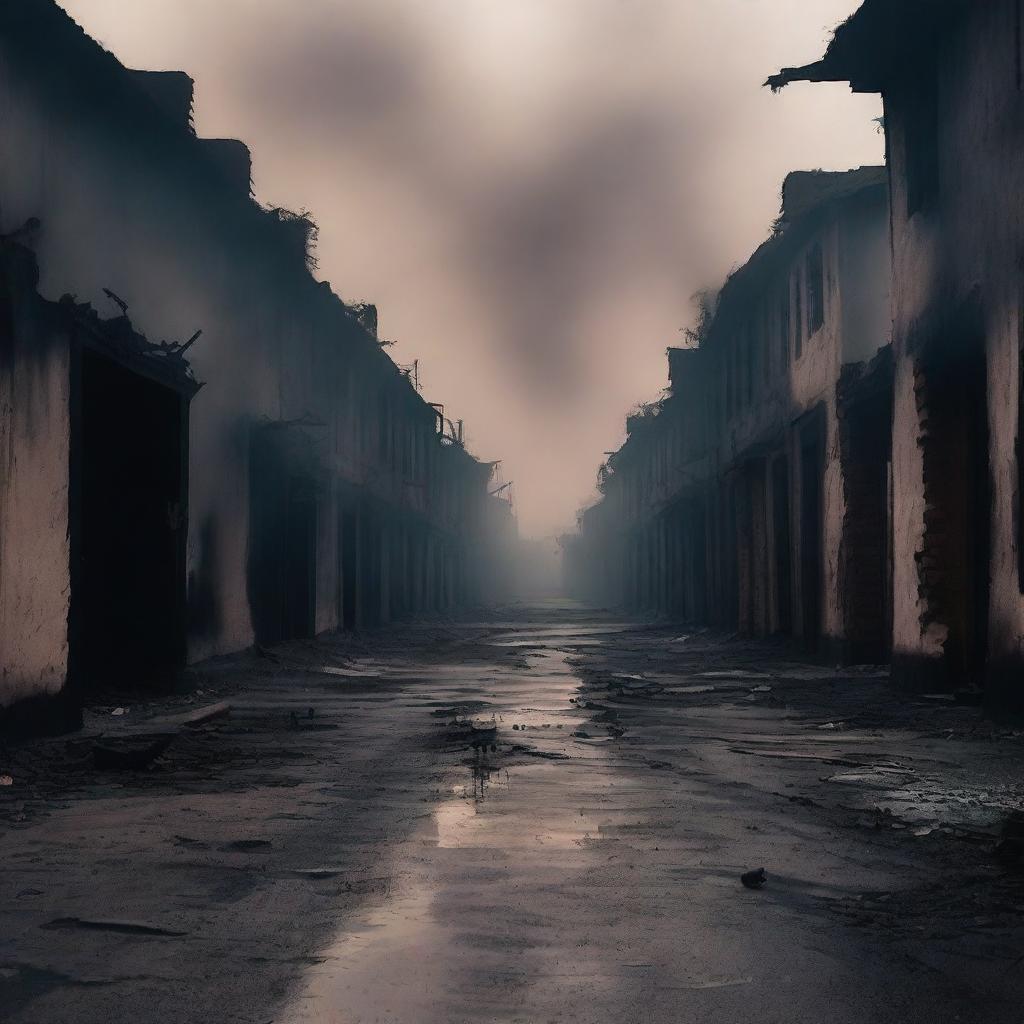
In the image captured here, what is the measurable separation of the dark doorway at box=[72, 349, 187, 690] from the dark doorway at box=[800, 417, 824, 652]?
9.92 meters

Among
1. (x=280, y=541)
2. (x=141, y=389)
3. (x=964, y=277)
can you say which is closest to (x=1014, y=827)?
(x=964, y=277)

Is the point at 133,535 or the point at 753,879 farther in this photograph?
the point at 133,535

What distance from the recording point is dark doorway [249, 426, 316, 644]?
1777 centimetres

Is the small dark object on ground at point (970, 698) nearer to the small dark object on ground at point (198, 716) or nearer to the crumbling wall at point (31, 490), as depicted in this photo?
the small dark object on ground at point (198, 716)

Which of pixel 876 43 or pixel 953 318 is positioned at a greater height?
pixel 876 43

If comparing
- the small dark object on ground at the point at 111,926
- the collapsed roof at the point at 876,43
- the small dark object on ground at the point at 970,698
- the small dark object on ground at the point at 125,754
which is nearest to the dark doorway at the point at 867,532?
the collapsed roof at the point at 876,43

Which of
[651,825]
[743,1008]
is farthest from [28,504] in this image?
[743,1008]

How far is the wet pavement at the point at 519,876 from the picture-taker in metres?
3.26

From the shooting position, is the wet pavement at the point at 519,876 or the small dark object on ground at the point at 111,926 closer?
the wet pavement at the point at 519,876

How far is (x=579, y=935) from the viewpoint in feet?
12.4

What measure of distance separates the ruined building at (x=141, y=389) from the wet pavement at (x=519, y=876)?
6.13 feet

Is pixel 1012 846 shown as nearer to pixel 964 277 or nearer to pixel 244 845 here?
pixel 244 845

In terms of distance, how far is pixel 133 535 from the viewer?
13.3 meters

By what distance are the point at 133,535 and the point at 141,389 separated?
1612 millimetres
